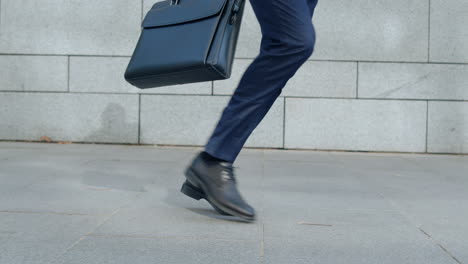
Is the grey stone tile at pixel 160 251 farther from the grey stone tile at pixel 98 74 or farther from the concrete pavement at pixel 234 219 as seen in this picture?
the grey stone tile at pixel 98 74

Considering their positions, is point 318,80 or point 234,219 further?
point 318,80

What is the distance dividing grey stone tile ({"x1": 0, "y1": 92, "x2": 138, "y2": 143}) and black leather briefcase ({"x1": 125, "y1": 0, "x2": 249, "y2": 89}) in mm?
3318

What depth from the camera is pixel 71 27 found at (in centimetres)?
614

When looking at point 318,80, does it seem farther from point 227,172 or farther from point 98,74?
point 227,172

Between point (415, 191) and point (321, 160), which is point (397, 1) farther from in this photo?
point (415, 191)

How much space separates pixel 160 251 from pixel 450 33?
15.6 feet

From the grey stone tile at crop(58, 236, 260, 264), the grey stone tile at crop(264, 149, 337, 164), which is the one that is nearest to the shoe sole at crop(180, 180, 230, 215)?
the grey stone tile at crop(58, 236, 260, 264)

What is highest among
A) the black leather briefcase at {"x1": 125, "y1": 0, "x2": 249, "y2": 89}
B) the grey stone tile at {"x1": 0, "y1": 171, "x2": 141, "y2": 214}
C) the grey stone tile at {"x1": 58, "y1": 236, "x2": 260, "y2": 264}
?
the black leather briefcase at {"x1": 125, "y1": 0, "x2": 249, "y2": 89}

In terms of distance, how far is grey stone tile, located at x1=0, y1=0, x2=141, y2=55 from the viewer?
6078mm

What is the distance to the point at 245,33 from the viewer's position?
598cm

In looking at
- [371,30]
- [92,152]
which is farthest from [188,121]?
[371,30]

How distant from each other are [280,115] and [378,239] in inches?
142

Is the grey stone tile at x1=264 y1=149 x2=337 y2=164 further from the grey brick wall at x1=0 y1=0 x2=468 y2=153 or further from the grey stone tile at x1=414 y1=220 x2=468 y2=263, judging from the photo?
the grey stone tile at x1=414 y1=220 x2=468 y2=263

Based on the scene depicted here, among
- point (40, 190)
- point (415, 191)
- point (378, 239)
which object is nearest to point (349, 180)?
point (415, 191)
